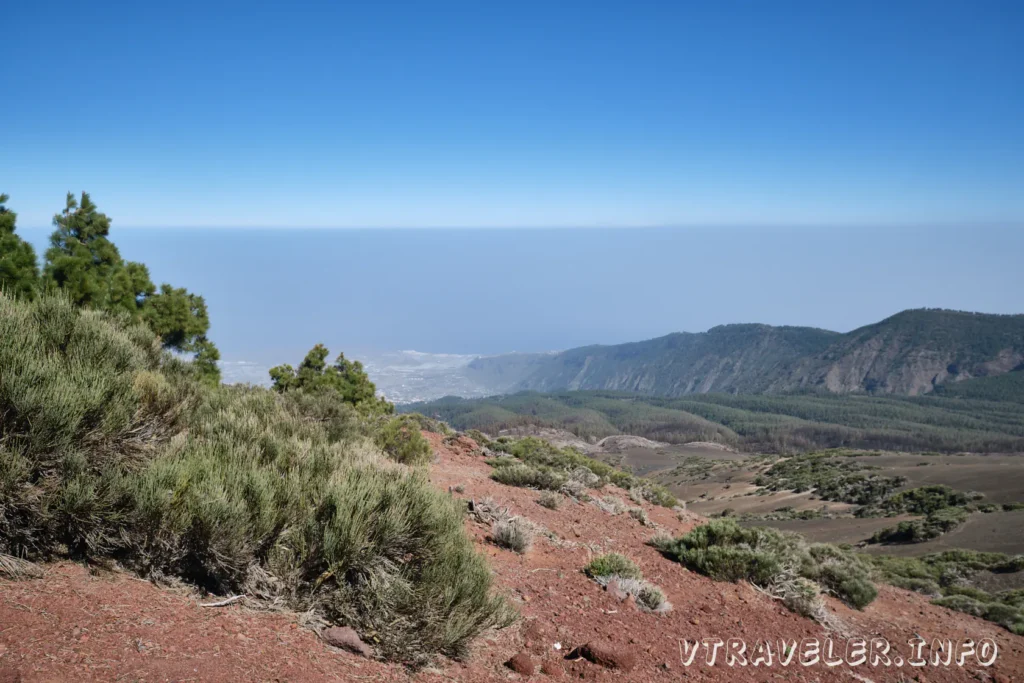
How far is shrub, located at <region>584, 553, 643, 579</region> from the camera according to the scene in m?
6.96

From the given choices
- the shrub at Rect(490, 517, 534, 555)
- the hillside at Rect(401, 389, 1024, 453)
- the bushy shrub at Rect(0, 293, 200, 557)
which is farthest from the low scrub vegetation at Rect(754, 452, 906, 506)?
the bushy shrub at Rect(0, 293, 200, 557)

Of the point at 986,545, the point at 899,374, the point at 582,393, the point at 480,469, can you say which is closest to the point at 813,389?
the point at 899,374

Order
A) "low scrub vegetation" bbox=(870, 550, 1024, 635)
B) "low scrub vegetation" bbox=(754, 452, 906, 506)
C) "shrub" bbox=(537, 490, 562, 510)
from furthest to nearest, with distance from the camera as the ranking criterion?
"low scrub vegetation" bbox=(754, 452, 906, 506)
"shrub" bbox=(537, 490, 562, 510)
"low scrub vegetation" bbox=(870, 550, 1024, 635)

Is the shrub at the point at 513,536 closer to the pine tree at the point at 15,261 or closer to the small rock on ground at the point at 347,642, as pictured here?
the small rock on ground at the point at 347,642

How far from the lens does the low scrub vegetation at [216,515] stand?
390cm

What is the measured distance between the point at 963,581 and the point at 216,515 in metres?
18.5

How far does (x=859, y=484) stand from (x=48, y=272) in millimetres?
46981

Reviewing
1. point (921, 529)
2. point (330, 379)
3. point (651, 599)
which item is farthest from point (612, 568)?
point (921, 529)

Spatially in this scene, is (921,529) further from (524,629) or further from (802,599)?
(524,629)

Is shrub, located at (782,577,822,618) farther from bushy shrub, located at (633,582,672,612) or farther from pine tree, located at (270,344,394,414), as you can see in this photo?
pine tree, located at (270,344,394,414)

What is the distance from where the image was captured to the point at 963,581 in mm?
15164

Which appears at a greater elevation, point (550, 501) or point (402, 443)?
point (402, 443)

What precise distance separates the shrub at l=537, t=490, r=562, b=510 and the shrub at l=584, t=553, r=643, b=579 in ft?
10.9

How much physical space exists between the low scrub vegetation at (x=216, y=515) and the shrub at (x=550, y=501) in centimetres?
568
